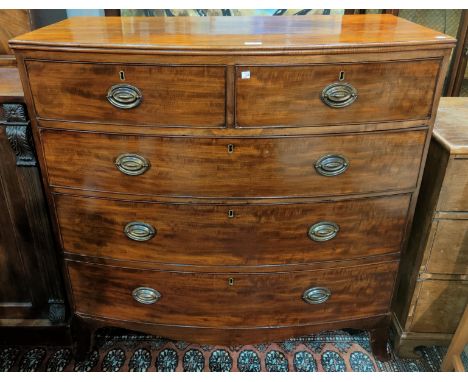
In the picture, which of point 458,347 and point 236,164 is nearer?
point 236,164

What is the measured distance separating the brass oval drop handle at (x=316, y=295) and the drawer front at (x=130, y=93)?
2.21 ft

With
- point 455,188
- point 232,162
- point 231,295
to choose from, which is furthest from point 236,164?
point 455,188

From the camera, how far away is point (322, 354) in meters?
1.80

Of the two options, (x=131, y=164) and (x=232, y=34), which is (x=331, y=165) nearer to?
(x=232, y=34)

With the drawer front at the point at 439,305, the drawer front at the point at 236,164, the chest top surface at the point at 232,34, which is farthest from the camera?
the drawer front at the point at 439,305

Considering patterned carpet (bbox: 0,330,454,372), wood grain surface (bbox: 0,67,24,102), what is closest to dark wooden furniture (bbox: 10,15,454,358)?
wood grain surface (bbox: 0,67,24,102)

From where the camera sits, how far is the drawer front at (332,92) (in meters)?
1.14

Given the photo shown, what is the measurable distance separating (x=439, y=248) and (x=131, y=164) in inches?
42.0

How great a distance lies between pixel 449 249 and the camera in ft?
5.04

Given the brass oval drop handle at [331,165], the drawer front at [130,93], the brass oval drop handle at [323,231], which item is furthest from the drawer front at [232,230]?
the drawer front at [130,93]

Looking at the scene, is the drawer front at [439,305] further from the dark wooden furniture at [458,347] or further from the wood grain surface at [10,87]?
the wood grain surface at [10,87]
